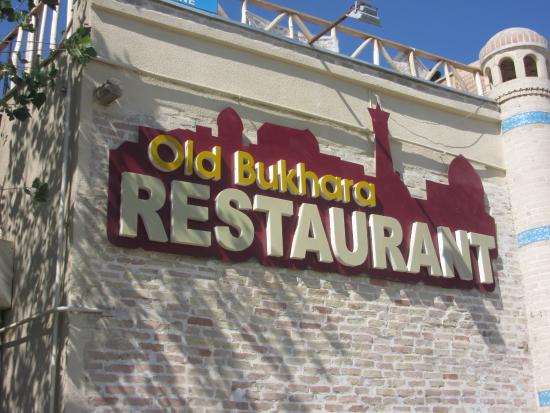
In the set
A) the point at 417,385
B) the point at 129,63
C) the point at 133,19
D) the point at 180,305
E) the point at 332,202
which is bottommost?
the point at 417,385

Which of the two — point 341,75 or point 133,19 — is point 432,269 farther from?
point 133,19

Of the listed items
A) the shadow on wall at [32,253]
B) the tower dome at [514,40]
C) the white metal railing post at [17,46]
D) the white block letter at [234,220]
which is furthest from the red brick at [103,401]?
the tower dome at [514,40]

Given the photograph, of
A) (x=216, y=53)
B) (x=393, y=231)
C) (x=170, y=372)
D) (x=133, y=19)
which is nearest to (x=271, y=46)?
(x=216, y=53)

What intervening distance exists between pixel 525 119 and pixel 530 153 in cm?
57

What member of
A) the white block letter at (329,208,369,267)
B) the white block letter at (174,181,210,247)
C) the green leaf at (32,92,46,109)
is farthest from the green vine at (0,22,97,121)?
the white block letter at (329,208,369,267)

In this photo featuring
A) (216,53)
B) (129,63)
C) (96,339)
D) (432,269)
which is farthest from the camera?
(432,269)

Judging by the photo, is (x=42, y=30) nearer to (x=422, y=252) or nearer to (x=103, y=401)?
(x=103, y=401)

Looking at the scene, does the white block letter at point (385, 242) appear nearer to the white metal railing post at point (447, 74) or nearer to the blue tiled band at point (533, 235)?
the blue tiled band at point (533, 235)

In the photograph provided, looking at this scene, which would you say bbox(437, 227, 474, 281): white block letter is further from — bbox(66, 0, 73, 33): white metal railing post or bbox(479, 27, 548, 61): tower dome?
bbox(66, 0, 73, 33): white metal railing post

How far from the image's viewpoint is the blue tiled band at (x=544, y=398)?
33.8 feet

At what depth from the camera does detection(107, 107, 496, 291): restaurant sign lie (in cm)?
823

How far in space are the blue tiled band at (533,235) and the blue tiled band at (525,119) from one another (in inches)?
65.2

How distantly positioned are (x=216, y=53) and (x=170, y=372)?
12.7ft

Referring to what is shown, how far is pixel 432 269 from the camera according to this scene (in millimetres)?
10031
